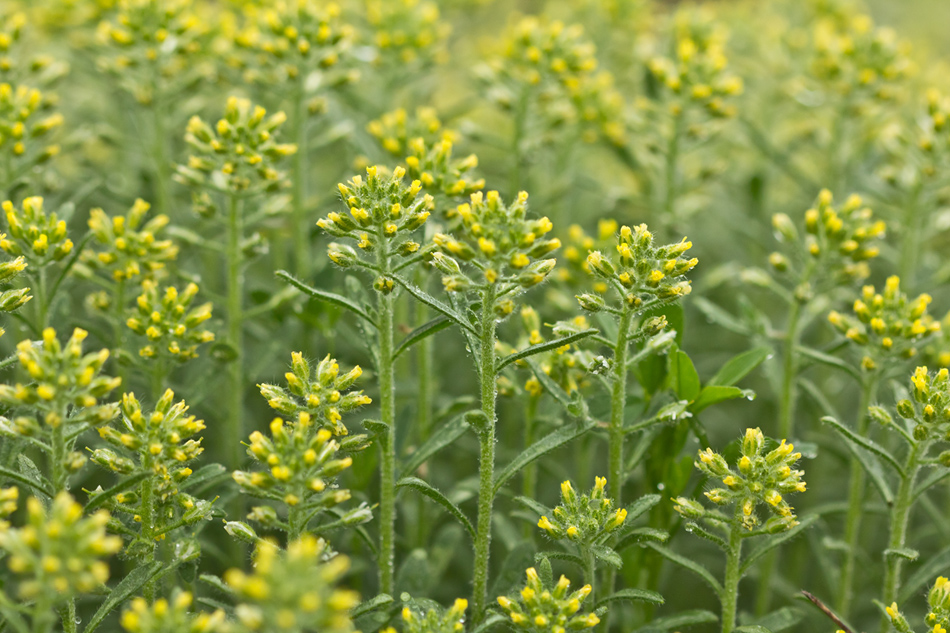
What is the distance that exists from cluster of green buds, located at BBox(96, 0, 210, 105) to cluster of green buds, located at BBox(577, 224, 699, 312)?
300 cm

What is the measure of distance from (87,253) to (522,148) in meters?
2.57

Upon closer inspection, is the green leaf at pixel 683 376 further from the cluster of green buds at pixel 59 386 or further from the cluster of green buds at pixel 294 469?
the cluster of green buds at pixel 59 386

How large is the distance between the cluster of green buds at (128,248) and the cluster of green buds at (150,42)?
52.0 inches

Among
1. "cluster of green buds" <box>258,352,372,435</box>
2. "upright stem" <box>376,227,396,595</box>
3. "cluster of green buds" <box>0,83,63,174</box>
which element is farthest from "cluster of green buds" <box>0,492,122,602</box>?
"cluster of green buds" <box>0,83,63,174</box>

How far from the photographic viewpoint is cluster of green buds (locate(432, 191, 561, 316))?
314 cm

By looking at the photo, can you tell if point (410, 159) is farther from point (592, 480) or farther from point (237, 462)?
point (592, 480)

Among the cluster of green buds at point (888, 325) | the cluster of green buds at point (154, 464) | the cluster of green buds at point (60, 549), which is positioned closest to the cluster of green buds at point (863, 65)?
the cluster of green buds at point (888, 325)

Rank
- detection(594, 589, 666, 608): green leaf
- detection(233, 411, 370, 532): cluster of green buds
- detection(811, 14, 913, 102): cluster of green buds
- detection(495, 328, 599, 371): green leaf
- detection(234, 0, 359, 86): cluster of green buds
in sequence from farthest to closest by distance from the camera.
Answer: detection(811, 14, 913, 102): cluster of green buds, detection(234, 0, 359, 86): cluster of green buds, detection(594, 589, 666, 608): green leaf, detection(495, 328, 599, 371): green leaf, detection(233, 411, 370, 532): cluster of green buds

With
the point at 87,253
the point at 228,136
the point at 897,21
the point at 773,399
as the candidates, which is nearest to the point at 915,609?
the point at 773,399

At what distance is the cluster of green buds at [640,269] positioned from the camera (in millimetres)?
3367

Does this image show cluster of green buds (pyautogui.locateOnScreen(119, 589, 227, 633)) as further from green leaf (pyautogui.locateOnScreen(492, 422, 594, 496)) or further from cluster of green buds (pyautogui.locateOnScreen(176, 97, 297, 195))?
cluster of green buds (pyautogui.locateOnScreen(176, 97, 297, 195))

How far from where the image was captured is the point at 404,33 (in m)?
5.89

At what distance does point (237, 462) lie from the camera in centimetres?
433

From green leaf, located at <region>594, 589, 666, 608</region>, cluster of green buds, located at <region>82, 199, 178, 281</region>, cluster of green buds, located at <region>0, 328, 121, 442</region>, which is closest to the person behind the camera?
cluster of green buds, located at <region>0, 328, 121, 442</region>
